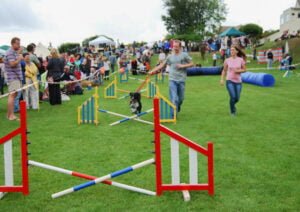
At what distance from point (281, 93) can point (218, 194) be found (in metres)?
10.9

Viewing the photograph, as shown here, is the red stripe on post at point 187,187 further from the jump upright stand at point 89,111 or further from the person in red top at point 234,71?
the person in red top at point 234,71

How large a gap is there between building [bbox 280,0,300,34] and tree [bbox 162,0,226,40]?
20.4m

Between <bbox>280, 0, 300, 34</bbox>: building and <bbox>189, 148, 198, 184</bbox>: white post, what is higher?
<bbox>280, 0, 300, 34</bbox>: building

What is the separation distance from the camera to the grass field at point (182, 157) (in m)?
4.30

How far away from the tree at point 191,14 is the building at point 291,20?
20425 millimetres

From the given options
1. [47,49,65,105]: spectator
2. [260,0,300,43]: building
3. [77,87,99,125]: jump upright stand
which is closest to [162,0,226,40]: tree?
[260,0,300,43]: building

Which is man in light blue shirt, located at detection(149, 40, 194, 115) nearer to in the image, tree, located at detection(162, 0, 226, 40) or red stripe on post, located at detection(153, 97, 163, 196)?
red stripe on post, located at detection(153, 97, 163, 196)

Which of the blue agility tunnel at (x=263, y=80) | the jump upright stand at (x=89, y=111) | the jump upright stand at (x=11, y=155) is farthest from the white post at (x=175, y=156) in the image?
the blue agility tunnel at (x=263, y=80)

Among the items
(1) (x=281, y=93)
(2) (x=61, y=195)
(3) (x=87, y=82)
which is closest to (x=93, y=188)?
(2) (x=61, y=195)

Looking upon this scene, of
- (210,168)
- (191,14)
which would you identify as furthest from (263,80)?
(191,14)

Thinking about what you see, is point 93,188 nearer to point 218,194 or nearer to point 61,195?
point 61,195

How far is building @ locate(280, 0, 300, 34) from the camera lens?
164ft

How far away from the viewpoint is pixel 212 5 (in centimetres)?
7419

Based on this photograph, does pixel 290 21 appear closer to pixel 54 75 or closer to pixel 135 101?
pixel 54 75
